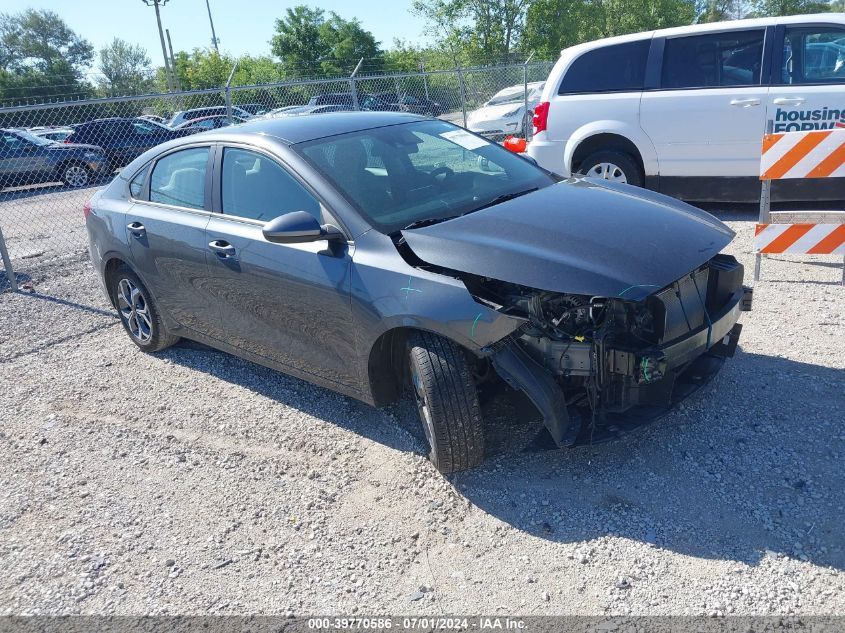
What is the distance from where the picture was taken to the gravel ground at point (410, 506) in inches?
111

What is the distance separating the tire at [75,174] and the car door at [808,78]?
48.6ft

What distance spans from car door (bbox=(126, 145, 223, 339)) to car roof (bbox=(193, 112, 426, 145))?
1.04ft

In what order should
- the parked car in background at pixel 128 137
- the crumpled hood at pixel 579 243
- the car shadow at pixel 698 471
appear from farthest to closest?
1. the parked car in background at pixel 128 137
2. the crumpled hood at pixel 579 243
3. the car shadow at pixel 698 471

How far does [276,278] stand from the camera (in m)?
3.96

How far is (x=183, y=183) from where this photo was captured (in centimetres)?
473

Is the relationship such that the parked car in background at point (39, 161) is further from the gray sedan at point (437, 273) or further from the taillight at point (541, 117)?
the gray sedan at point (437, 273)

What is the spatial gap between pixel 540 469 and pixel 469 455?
41cm

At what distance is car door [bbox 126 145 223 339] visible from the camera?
177 inches

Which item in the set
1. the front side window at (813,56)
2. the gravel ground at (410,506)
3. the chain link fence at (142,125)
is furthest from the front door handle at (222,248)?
the chain link fence at (142,125)

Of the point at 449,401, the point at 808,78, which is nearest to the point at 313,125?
the point at 449,401

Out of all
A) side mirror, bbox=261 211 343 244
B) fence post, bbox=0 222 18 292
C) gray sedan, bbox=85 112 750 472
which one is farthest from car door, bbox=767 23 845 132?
fence post, bbox=0 222 18 292

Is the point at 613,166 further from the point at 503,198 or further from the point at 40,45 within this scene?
the point at 40,45

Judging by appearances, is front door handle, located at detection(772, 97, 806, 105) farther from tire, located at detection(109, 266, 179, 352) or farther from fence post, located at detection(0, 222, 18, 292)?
fence post, located at detection(0, 222, 18, 292)

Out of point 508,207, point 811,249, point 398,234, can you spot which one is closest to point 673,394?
point 508,207
